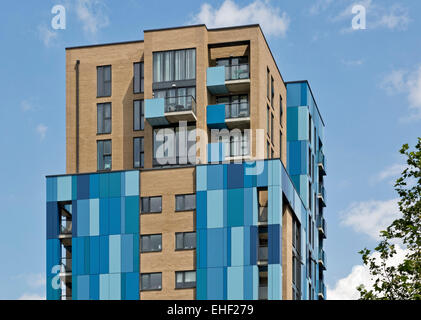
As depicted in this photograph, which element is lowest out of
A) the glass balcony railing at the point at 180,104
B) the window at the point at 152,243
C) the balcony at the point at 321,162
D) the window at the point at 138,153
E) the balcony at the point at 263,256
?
the balcony at the point at 263,256

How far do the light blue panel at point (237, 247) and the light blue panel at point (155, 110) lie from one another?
1359 cm

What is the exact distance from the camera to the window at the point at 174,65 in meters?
84.6

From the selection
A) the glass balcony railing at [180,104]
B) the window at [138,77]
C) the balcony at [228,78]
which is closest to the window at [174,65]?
the balcony at [228,78]

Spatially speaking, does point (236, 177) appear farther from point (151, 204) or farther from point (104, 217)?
point (104, 217)

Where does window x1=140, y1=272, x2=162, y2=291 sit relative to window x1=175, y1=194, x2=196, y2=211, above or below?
below

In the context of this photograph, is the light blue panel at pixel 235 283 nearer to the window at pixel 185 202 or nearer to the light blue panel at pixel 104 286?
the window at pixel 185 202

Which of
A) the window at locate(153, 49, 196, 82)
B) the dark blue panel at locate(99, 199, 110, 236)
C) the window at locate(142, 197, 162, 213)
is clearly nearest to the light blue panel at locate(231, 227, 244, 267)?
the window at locate(142, 197, 162, 213)

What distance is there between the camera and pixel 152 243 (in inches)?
3191

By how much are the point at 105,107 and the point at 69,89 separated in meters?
4.41

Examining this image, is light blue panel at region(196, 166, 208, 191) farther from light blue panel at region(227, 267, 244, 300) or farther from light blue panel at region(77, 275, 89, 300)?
light blue panel at region(77, 275, 89, 300)

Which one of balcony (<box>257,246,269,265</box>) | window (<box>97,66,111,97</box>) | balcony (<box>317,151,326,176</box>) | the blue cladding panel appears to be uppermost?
window (<box>97,66,111,97</box>)

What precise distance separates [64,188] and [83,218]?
3.95 meters

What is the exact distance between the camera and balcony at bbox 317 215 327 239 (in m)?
108

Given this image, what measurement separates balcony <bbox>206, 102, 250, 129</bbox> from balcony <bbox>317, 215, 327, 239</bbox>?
90.4ft
